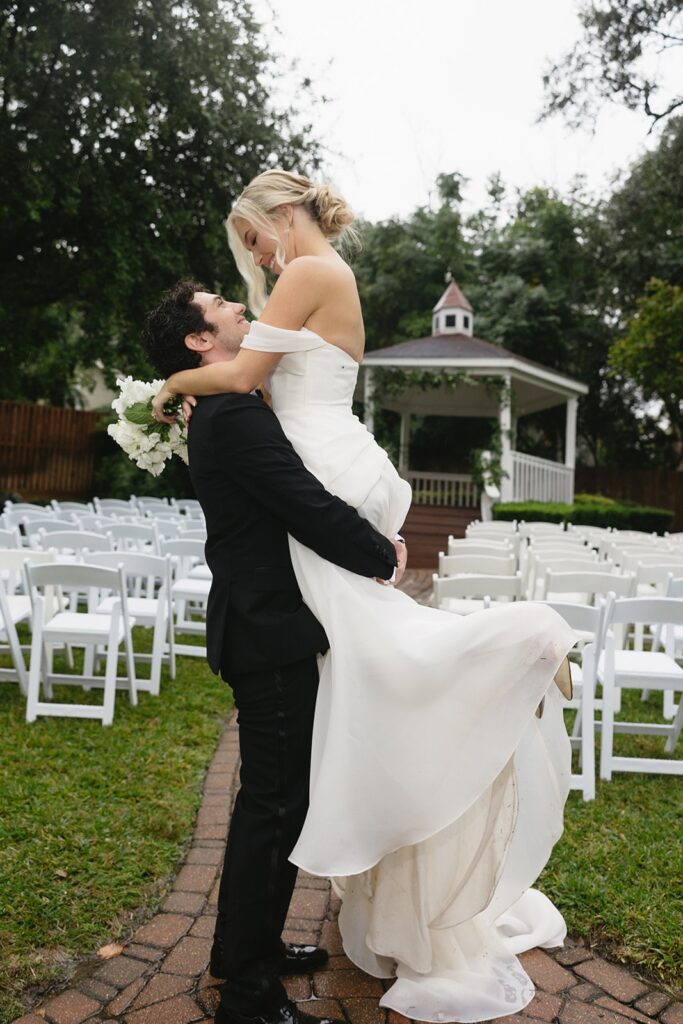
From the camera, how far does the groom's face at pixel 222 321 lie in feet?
8.15

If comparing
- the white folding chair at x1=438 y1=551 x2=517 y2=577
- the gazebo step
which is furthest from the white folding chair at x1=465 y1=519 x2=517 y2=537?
the gazebo step

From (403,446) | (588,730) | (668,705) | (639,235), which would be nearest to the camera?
(588,730)

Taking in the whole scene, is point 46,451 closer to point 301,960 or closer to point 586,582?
point 586,582

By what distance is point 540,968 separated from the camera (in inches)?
114

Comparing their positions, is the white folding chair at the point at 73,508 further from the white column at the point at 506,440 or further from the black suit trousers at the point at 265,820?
the white column at the point at 506,440

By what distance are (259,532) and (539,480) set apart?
18.6 m

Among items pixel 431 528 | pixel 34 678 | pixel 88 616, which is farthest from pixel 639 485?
pixel 34 678

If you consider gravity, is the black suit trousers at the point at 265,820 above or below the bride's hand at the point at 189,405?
below

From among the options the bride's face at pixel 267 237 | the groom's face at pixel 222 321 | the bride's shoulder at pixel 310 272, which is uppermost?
the bride's face at pixel 267 237

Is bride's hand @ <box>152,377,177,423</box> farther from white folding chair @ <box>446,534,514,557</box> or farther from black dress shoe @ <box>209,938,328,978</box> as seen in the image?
white folding chair @ <box>446,534,514,557</box>

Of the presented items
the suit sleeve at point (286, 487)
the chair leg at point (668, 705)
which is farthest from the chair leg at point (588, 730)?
the suit sleeve at point (286, 487)

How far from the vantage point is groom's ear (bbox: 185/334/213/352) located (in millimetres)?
2475

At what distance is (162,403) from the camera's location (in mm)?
2529

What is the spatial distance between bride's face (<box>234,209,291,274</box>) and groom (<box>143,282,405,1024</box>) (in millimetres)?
232
